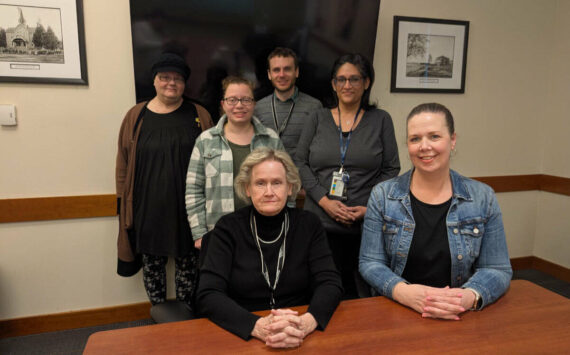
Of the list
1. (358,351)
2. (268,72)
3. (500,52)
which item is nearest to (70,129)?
(268,72)

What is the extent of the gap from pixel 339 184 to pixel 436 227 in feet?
2.56

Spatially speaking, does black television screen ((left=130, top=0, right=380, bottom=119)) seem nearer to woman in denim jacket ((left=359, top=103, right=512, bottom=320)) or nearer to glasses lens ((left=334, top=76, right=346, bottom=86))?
glasses lens ((left=334, top=76, right=346, bottom=86))

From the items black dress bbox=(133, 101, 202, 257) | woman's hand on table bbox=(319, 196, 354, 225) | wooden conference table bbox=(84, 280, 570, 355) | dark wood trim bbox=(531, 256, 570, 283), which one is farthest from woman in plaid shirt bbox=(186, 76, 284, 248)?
dark wood trim bbox=(531, 256, 570, 283)

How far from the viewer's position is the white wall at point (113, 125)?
2.56 metres

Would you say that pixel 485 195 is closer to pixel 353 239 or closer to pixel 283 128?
pixel 353 239

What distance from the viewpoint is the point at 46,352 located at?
2465 millimetres

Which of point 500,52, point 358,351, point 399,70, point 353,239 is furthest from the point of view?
point 500,52

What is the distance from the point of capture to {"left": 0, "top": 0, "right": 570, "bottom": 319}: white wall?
2.56 m

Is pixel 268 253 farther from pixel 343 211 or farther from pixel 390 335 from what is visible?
pixel 343 211

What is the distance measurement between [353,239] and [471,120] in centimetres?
194

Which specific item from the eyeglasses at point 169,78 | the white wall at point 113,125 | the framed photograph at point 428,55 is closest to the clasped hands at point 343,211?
the eyeglasses at point 169,78

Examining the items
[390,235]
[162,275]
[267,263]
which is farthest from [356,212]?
[162,275]

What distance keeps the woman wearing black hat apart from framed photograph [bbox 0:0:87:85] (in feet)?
1.92

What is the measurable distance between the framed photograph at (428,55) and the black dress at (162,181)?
1819 millimetres
